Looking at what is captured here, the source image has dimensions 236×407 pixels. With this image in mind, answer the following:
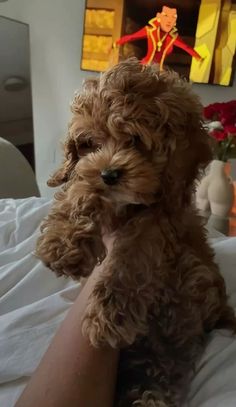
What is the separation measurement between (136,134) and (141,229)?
168 mm

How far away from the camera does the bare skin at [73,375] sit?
0.69 metres

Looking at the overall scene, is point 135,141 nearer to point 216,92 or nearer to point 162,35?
point 162,35

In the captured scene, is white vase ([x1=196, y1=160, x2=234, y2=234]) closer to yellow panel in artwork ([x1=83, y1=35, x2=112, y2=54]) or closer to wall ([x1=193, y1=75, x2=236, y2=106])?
wall ([x1=193, y1=75, x2=236, y2=106])

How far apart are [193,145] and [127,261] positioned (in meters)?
0.23

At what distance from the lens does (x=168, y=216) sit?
0.82 meters

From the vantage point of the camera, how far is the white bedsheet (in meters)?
0.77

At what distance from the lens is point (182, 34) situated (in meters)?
2.92

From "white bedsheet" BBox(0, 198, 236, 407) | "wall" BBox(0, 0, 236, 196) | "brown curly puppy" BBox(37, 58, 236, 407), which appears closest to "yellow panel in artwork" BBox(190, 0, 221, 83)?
"wall" BBox(0, 0, 236, 196)

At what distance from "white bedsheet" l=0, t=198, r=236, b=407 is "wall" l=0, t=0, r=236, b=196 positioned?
235 cm

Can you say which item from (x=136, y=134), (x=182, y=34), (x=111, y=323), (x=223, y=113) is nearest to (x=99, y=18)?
(x=182, y=34)

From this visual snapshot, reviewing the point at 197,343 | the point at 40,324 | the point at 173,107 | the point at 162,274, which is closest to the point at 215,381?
the point at 197,343

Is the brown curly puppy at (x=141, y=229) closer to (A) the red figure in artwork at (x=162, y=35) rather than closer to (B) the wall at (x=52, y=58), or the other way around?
(A) the red figure in artwork at (x=162, y=35)

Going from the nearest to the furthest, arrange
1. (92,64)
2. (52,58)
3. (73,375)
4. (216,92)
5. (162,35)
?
1. (73,375)
2. (162,35)
3. (216,92)
4. (92,64)
5. (52,58)

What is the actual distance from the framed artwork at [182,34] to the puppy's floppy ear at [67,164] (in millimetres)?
1871
